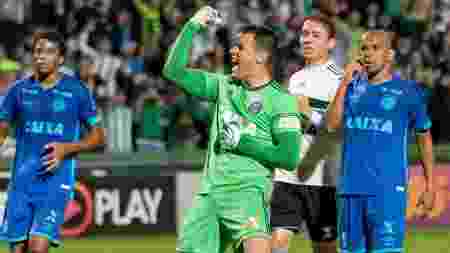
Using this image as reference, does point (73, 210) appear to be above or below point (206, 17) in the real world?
below

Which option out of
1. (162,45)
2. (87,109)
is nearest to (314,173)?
(87,109)

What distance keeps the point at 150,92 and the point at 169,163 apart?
8.94ft

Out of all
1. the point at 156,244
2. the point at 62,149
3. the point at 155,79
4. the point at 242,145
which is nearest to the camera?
the point at 242,145

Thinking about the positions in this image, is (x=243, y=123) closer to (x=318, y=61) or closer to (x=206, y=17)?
(x=206, y=17)

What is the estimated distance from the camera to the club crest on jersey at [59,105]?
1004 cm

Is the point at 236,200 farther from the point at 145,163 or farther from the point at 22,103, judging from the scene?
the point at 145,163

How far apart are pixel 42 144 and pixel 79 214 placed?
6.59 m

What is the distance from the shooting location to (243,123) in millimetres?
8617

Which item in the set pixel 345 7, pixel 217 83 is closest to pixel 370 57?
pixel 217 83

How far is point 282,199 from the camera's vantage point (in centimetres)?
1084

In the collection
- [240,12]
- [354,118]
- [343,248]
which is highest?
[240,12]

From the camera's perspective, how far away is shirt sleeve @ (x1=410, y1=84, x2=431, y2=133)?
9.69 m

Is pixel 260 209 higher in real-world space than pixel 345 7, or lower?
lower

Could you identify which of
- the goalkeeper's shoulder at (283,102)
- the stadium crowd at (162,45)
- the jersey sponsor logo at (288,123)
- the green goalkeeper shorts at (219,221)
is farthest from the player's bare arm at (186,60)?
the stadium crowd at (162,45)
